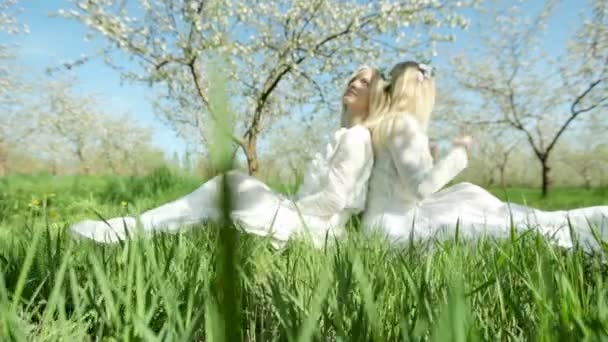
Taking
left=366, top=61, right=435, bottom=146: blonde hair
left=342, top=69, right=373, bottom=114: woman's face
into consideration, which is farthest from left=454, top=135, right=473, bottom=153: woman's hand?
left=342, top=69, right=373, bottom=114: woman's face

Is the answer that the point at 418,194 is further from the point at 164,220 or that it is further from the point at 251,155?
the point at 251,155

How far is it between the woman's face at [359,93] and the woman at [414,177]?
9cm

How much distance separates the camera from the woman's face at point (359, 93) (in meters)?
3.67

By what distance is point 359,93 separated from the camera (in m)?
3.71

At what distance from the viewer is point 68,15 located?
8.99m

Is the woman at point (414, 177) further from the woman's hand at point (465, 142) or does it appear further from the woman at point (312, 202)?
the woman at point (312, 202)

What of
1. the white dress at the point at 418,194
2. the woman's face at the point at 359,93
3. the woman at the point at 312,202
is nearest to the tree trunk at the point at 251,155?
the woman's face at the point at 359,93

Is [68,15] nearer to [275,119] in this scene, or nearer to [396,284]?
[275,119]

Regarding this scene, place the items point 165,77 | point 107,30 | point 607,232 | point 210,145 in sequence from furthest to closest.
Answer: point 165,77 → point 107,30 → point 607,232 → point 210,145

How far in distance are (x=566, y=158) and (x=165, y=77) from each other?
30.3 metres

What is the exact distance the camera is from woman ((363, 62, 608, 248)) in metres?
2.95

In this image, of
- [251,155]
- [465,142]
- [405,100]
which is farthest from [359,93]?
[251,155]

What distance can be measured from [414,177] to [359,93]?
36.0 inches

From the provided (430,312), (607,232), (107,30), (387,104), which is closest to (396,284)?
(430,312)
